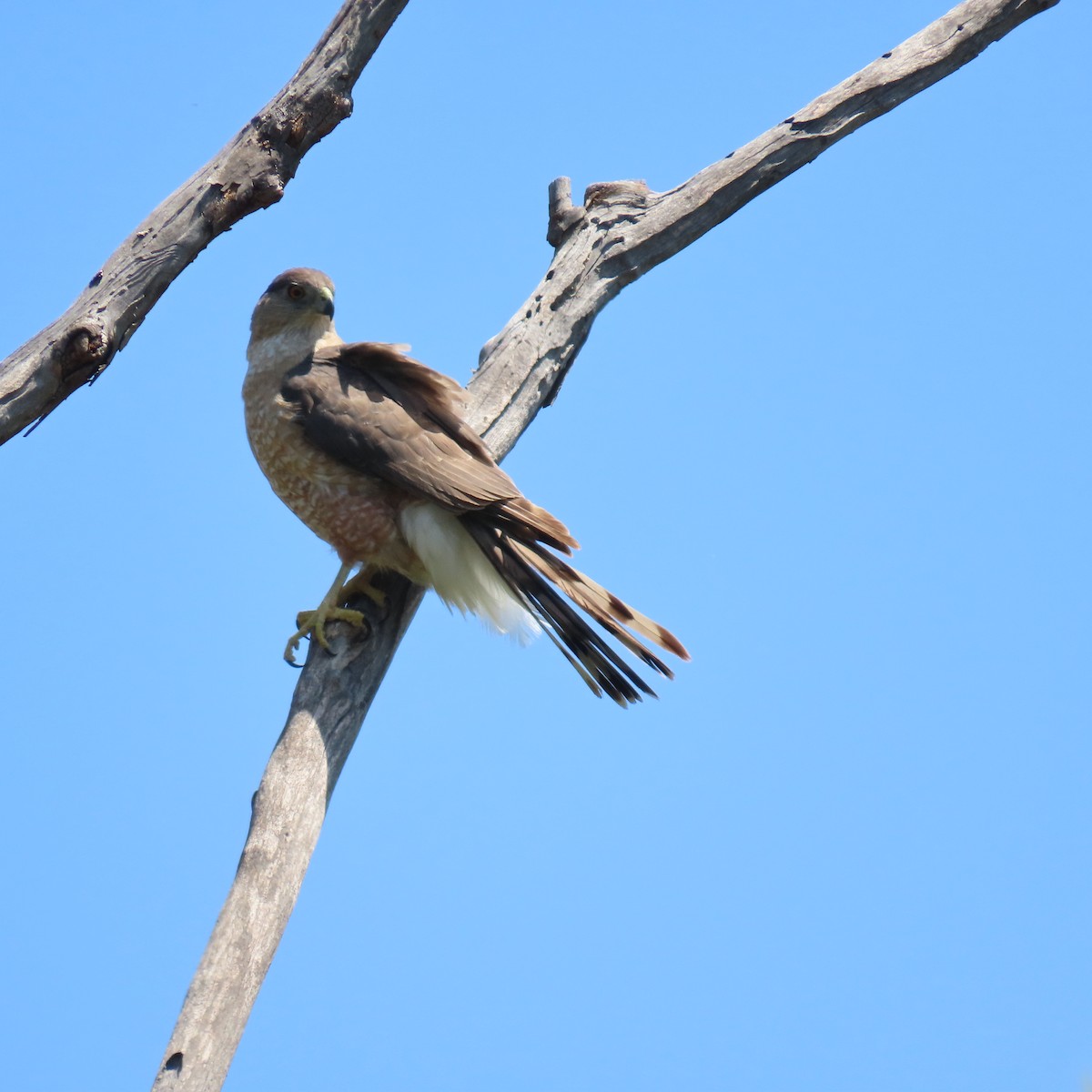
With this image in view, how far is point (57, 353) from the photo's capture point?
2.72m

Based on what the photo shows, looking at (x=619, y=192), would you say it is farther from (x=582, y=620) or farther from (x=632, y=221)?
(x=582, y=620)

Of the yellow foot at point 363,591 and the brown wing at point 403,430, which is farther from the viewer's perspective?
the yellow foot at point 363,591

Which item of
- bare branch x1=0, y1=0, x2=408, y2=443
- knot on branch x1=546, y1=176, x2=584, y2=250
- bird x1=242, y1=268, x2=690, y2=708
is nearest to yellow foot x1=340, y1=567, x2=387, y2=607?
bird x1=242, y1=268, x2=690, y2=708

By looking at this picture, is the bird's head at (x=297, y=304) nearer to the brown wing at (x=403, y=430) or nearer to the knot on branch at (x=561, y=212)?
the brown wing at (x=403, y=430)

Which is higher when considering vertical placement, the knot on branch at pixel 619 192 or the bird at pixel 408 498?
the knot on branch at pixel 619 192

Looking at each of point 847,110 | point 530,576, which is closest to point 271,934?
point 530,576

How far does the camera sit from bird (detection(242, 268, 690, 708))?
3168 mm

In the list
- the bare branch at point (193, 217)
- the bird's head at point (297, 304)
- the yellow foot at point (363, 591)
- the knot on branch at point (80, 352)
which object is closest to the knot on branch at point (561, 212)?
the bird's head at point (297, 304)

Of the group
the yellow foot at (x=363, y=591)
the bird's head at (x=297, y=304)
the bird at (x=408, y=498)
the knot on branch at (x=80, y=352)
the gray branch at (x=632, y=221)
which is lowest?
the knot on branch at (x=80, y=352)

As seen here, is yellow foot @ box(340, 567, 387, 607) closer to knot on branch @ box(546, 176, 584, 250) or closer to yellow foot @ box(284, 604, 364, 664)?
yellow foot @ box(284, 604, 364, 664)

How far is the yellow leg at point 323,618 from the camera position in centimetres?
322

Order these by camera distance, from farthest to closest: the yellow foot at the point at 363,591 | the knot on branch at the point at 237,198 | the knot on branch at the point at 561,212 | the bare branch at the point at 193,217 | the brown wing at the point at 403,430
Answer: the knot on branch at the point at 561,212, the yellow foot at the point at 363,591, the brown wing at the point at 403,430, the knot on branch at the point at 237,198, the bare branch at the point at 193,217

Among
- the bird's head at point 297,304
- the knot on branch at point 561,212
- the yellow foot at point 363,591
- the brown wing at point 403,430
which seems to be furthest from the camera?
the knot on branch at point 561,212

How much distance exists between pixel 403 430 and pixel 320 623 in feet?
1.90
